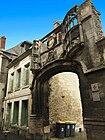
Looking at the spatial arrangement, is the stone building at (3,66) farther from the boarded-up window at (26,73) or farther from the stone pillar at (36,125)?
the stone pillar at (36,125)

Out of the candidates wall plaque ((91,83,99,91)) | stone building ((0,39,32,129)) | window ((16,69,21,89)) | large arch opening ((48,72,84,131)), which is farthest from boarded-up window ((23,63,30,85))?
wall plaque ((91,83,99,91))

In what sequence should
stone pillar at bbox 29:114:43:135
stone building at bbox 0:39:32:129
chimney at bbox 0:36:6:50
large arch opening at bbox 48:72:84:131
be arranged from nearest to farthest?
stone pillar at bbox 29:114:43:135 < large arch opening at bbox 48:72:84:131 < stone building at bbox 0:39:32:129 < chimney at bbox 0:36:6:50

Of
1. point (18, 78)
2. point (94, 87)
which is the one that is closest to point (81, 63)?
point (94, 87)

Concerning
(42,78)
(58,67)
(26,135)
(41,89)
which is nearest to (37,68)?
(42,78)

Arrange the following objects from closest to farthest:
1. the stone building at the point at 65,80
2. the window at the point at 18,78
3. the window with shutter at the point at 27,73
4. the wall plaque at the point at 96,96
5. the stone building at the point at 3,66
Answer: the wall plaque at the point at 96,96 → the stone building at the point at 65,80 → the window with shutter at the point at 27,73 → the window at the point at 18,78 → the stone building at the point at 3,66

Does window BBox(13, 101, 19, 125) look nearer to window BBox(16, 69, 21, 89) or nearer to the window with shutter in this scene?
window BBox(16, 69, 21, 89)


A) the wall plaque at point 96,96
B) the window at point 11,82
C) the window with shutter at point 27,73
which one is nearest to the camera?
the wall plaque at point 96,96

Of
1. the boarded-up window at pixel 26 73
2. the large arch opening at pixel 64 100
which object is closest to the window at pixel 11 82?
the boarded-up window at pixel 26 73

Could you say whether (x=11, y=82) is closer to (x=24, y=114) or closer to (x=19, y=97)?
(x=19, y=97)

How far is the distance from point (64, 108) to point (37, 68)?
3792 millimetres

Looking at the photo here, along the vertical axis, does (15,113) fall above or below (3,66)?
below

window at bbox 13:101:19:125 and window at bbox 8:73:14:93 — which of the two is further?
window at bbox 8:73:14:93

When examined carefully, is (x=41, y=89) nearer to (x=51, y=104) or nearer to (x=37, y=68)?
(x=37, y=68)

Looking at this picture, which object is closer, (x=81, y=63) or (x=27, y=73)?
(x=81, y=63)
